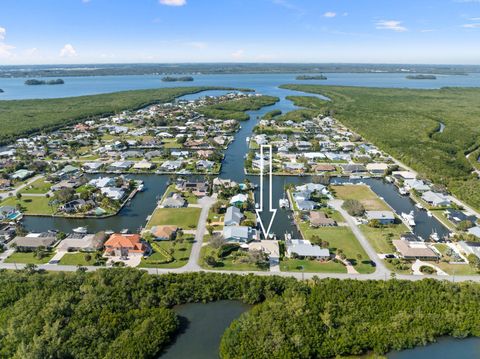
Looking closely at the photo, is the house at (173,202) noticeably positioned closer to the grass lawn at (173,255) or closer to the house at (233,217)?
the house at (233,217)

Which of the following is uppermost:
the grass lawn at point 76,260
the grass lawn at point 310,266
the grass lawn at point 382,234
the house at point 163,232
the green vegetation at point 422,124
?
the green vegetation at point 422,124

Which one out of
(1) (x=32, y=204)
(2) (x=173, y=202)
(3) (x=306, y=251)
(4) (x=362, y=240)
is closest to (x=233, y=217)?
(2) (x=173, y=202)

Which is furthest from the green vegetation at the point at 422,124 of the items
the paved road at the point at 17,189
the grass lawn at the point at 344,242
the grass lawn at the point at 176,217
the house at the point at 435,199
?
the paved road at the point at 17,189

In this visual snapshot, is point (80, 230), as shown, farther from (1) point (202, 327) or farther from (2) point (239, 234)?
(1) point (202, 327)

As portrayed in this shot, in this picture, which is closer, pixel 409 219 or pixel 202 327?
pixel 202 327

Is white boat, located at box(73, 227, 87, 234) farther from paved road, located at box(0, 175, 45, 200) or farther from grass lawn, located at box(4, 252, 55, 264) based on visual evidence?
paved road, located at box(0, 175, 45, 200)

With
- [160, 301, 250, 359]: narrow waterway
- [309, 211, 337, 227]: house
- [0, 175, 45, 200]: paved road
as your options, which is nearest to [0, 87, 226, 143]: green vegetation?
[0, 175, 45, 200]: paved road

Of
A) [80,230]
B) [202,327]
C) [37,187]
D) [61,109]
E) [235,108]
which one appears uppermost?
[235,108]
